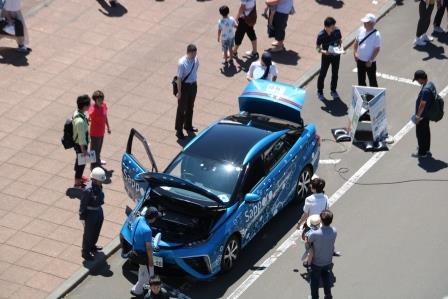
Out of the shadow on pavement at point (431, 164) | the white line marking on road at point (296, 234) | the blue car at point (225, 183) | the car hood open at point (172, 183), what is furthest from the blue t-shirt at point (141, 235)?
the shadow on pavement at point (431, 164)

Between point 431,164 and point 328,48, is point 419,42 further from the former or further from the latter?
point 431,164

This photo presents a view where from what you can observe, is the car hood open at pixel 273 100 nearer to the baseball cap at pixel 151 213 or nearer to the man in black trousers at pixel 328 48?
the man in black trousers at pixel 328 48

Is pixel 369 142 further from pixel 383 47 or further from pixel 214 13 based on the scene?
pixel 214 13

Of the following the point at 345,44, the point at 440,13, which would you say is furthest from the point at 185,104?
the point at 440,13

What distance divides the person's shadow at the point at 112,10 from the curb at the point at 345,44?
15.7 feet

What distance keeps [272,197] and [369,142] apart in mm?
3652

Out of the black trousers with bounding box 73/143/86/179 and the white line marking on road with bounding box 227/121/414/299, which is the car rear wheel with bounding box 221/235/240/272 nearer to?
the white line marking on road with bounding box 227/121/414/299

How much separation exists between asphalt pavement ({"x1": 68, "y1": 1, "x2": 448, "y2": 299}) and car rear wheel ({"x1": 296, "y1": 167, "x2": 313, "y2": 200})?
0.22 m

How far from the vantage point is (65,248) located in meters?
18.3

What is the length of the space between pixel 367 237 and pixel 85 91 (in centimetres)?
737

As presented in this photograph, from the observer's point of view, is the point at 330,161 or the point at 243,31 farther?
the point at 243,31

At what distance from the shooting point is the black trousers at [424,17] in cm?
2464

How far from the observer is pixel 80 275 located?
17688 millimetres

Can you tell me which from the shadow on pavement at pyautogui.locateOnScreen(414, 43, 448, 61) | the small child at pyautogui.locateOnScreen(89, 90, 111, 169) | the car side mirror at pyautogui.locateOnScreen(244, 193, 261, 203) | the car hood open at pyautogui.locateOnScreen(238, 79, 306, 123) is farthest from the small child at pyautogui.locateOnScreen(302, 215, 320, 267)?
the shadow on pavement at pyautogui.locateOnScreen(414, 43, 448, 61)
